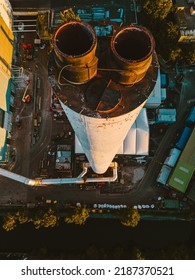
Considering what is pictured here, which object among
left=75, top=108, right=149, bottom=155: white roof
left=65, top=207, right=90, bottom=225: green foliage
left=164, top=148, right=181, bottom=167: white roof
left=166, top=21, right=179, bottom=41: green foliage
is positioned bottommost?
left=65, top=207, right=90, bottom=225: green foliage

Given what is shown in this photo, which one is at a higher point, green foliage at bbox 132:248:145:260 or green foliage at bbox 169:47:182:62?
green foliage at bbox 169:47:182:62

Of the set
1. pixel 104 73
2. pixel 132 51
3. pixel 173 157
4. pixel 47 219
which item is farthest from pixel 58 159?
pixel 132 51

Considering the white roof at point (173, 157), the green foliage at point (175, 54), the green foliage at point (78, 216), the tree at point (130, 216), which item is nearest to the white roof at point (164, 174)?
the white roof at point (173, 157)

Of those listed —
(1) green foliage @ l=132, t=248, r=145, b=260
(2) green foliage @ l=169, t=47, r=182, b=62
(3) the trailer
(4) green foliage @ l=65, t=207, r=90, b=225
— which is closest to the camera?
(1) green foliage @ l=132, t=248, r=145, b=260

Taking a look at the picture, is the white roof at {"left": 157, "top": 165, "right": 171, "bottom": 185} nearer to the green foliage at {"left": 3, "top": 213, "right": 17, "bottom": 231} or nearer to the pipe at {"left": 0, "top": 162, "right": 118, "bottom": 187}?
the pipe at {"left": 0, "top": 162, "right": 118, "bottom": 187}

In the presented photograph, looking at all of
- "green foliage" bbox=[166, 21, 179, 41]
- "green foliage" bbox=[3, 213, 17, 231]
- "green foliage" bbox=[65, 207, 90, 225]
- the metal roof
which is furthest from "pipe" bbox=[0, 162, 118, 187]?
"green foliage" bbox=[166, 21, 179, 41]

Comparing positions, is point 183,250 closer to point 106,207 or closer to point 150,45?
point 106,207
